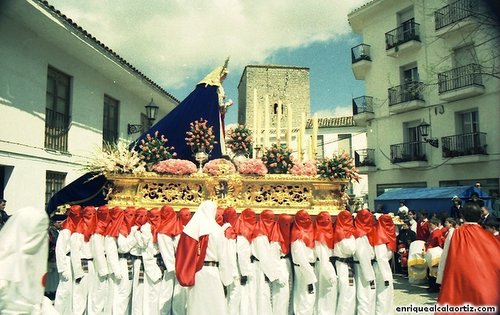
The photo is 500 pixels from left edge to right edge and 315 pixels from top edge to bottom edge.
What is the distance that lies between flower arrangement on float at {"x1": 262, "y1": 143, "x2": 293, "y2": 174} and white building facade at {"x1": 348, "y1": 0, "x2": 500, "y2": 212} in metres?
10.3

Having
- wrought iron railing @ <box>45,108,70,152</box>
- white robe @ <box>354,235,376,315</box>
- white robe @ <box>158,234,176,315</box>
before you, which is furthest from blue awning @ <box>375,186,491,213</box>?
wrought iron railing @ <box>45,108,70,152</box>

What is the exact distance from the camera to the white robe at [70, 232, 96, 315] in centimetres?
648

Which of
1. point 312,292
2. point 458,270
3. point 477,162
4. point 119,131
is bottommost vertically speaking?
point 312,292

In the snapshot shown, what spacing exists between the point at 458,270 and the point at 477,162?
13656mm

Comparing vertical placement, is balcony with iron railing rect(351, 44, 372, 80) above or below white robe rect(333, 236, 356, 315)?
above

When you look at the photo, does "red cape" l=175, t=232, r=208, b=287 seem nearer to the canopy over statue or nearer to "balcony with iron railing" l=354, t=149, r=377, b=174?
the canopy over statue

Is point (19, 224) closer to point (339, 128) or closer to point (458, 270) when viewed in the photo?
point (458, 270)

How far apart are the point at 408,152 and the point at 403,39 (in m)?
5.45

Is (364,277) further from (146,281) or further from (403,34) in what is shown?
(403,34)

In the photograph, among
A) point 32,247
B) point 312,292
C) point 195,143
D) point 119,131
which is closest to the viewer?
point 32,247

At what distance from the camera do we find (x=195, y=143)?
7539mm

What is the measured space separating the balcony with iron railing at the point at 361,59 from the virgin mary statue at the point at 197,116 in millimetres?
14697

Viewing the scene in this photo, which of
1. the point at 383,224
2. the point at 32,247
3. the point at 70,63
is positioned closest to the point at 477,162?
the point at 383,224

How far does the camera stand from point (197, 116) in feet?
26.7
